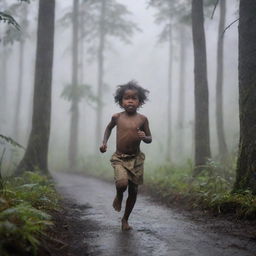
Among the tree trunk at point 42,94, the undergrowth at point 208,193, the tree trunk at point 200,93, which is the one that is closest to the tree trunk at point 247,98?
the undergrowth at point 208,193

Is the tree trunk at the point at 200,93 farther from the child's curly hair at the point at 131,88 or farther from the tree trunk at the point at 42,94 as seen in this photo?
the child's curly hair at the point at 131,88

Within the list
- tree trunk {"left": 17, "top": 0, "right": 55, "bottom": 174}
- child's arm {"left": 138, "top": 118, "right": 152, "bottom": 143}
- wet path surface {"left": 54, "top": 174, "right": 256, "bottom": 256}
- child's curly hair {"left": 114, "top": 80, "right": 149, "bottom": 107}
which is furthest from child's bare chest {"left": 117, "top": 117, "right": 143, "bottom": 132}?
tree trunk {"left": 17, "top": 0, "right": 55, "bottom": 174}

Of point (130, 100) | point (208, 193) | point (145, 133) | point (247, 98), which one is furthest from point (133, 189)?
point (247, 98)

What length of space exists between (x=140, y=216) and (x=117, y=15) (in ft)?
77.5

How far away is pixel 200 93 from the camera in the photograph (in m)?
12.2

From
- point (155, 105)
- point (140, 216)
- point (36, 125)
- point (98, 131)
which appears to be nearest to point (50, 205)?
point (140, 216)

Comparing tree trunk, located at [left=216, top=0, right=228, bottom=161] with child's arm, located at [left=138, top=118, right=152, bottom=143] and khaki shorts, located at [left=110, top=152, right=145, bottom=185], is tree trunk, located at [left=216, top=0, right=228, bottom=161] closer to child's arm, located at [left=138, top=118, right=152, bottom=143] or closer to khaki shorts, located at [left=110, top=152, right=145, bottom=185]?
child's arm, located at [left=138, top=118, right=152, bottom=143]

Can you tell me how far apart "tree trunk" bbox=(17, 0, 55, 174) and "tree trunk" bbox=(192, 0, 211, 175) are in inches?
202

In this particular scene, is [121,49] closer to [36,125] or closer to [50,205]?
[36,125]

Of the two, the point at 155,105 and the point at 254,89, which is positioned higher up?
the point at 155,105

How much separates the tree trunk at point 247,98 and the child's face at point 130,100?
2355mm

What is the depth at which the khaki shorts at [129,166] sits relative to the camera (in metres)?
5.73

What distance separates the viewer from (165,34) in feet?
87.9

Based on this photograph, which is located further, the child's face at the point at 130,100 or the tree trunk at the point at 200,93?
the tree trunk at the point at 200,93
